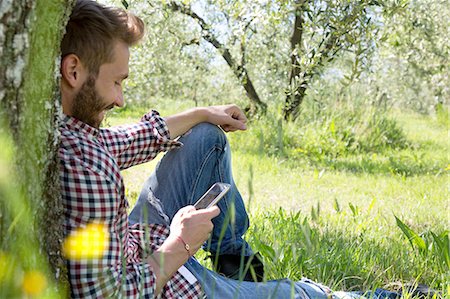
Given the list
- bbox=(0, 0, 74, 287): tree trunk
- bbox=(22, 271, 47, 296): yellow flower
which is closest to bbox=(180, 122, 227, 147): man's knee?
bbox=(0, 0, 74, 287): tree trunk

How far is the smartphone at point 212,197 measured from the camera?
2.03 meters

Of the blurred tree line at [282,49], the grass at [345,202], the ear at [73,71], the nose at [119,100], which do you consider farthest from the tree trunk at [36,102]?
the blurred tree line at [282,49]

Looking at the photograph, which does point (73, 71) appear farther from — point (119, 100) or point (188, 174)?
point (188, 174)

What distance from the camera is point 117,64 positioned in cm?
186

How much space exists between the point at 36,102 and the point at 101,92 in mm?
398

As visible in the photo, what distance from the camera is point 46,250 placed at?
1507 millimetres

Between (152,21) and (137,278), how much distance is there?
5.85 metres

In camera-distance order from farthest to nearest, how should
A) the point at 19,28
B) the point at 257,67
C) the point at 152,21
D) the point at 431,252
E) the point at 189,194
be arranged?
the point at 257,67, the point at 152,21, the point at 431,252, the point at 189,194, the point at 19,28

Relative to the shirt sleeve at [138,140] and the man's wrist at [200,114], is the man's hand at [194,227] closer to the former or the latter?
the shirt sleeve at [138,140]

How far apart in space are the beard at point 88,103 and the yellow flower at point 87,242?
1.03 ft

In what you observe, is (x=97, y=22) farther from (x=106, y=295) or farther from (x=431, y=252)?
(x=431, y=252)

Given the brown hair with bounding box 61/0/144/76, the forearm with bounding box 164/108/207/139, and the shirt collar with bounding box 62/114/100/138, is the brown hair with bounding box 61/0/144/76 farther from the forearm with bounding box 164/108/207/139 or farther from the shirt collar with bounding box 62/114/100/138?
the forearm with bounding box 164/108/207/139

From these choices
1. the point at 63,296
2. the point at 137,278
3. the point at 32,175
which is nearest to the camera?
the point at 32,175

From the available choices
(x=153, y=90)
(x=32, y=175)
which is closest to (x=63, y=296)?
(x=32, y=175)
